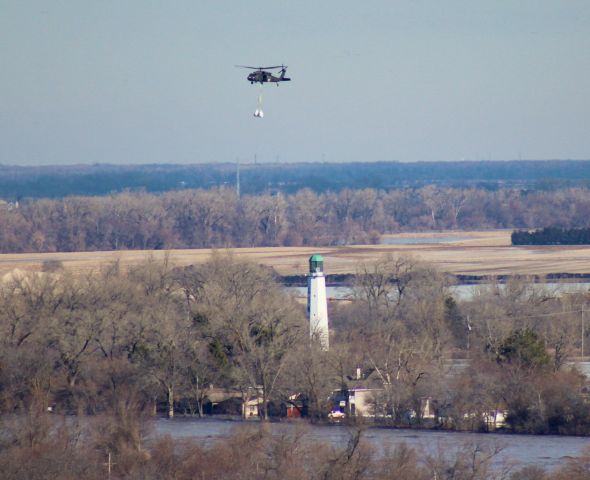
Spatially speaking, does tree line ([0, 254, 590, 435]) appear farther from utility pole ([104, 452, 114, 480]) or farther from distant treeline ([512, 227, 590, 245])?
distant treeline ([512, 227, 590, 245])

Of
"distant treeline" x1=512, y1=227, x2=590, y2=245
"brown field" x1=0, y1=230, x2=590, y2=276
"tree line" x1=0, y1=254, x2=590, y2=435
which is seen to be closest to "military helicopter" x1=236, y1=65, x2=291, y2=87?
"tree line" x1=0, y1=254, x2=590, y2=435

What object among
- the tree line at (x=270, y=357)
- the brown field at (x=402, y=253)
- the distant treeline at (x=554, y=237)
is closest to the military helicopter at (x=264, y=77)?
the tree line at (x=270, y=357)

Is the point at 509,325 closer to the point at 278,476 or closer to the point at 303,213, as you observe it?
the point at 278,476

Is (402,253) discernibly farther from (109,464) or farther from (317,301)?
(109,464)

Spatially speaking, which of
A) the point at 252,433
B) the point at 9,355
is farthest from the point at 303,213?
the point at 252,433

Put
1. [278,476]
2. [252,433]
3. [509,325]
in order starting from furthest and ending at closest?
1. [509,325]
2. [252,433]
3. [278,476]

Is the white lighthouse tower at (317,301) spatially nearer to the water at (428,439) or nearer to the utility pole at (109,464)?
the water at (428,439)

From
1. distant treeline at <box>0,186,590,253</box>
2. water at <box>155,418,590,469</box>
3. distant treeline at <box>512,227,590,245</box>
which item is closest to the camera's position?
water at <box>155,418,590,469</box>
